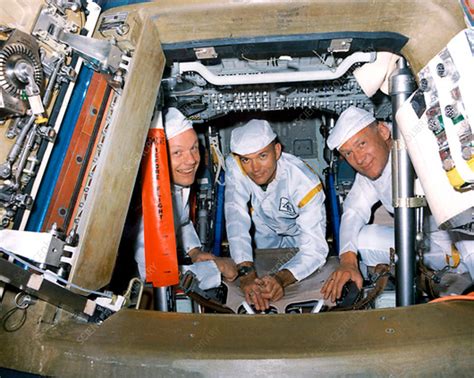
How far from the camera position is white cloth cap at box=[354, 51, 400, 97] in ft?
5.75

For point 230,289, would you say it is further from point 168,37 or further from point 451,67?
point 451,67

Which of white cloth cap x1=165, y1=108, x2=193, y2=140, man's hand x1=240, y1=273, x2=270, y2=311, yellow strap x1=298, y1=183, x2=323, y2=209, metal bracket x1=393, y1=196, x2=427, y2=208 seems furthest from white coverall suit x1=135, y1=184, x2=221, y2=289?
metal bracket x1=393, y1=196, x2=427, y2=208

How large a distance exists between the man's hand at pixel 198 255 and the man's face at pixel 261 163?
766mm

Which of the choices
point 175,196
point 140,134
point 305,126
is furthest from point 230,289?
point 305,126

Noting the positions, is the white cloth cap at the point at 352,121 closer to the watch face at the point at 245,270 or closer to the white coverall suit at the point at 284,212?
the white coverall suit at the point at 284,212

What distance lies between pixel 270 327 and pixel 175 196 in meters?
2.08

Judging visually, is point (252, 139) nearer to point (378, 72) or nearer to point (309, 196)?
point (309, 196)

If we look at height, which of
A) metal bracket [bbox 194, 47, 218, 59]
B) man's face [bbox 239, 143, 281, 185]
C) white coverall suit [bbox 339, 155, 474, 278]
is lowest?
white coverall suit [bbox 339, 155, 474, 278]

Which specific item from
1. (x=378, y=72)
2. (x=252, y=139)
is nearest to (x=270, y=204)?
(x=252, y=139)

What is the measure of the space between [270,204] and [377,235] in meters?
0.96

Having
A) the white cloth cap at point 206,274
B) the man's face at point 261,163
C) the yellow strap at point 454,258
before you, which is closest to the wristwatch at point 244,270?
the white cloth cap at point 206,274

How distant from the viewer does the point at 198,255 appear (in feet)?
10.00

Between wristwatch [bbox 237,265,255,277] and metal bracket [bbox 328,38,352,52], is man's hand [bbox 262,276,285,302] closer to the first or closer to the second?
wristwatch [bbox 237,265,255,277]

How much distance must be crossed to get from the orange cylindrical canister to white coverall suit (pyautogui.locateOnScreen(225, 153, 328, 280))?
1.05m
